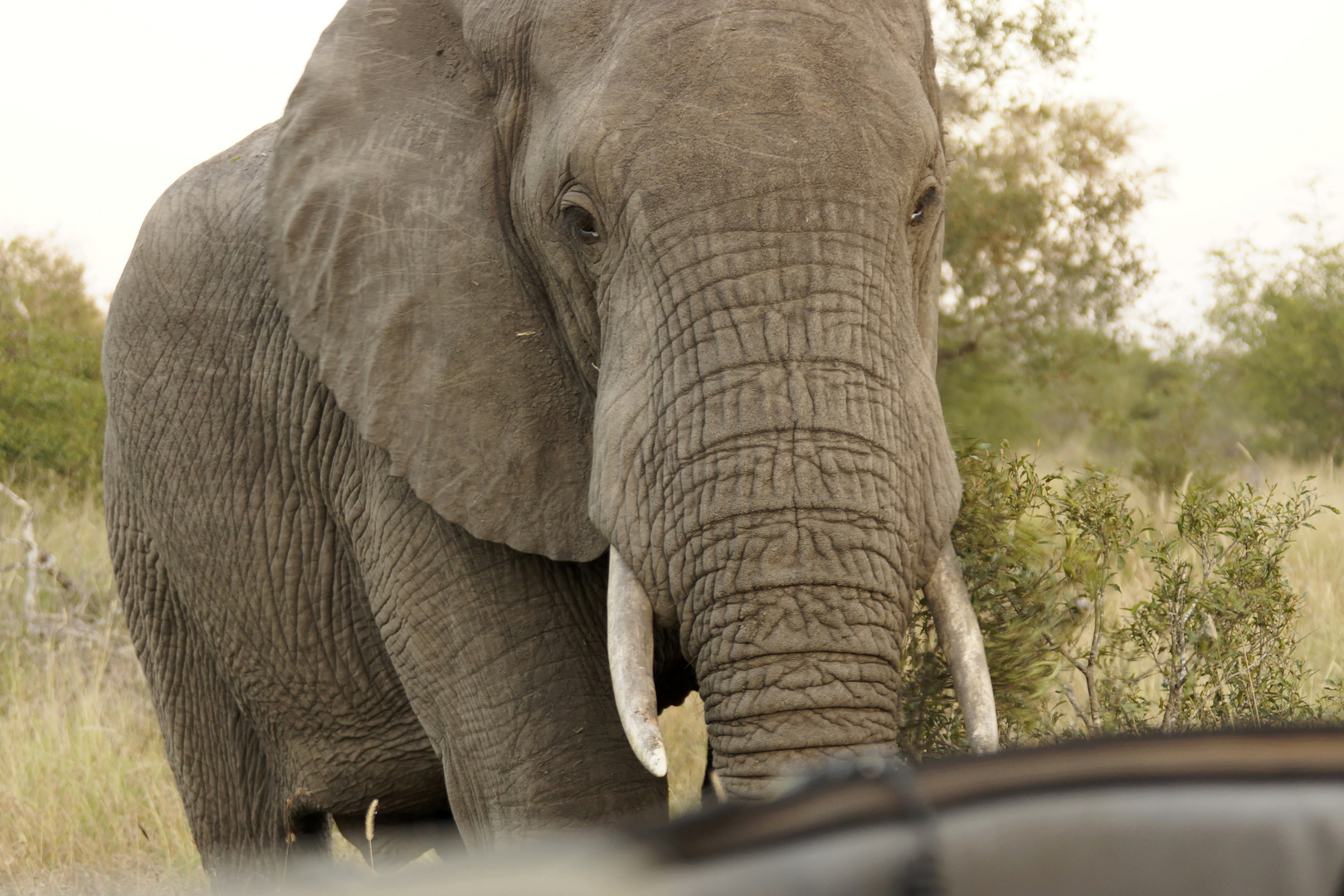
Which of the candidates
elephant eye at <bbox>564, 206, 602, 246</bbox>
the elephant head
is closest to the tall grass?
the elephant head

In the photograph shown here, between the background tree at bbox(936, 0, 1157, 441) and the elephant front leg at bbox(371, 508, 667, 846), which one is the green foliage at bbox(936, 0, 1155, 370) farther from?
the elephant front leg at bbox(371, 508, 667, 846)

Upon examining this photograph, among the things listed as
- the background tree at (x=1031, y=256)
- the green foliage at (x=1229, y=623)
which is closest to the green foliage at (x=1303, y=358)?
the background tree at (x=1031, y=256)

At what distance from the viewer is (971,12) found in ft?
31.9

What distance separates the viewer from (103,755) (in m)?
5.56

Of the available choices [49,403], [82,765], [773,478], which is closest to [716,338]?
[773,478]

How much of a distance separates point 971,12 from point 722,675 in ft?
28.0

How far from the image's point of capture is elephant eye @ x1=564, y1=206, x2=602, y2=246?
2583 mm

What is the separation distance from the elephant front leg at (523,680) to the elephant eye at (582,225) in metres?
0.78

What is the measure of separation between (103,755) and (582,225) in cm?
409

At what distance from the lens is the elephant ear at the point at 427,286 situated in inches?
112

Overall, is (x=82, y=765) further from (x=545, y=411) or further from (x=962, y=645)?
(x=962, y=645)

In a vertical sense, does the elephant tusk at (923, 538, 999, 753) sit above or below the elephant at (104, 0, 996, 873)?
below

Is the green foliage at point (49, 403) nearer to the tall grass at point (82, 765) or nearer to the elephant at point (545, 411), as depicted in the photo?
the tall grass at point (82, 765)

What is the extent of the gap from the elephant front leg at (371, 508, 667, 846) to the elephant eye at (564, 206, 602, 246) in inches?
30.6
